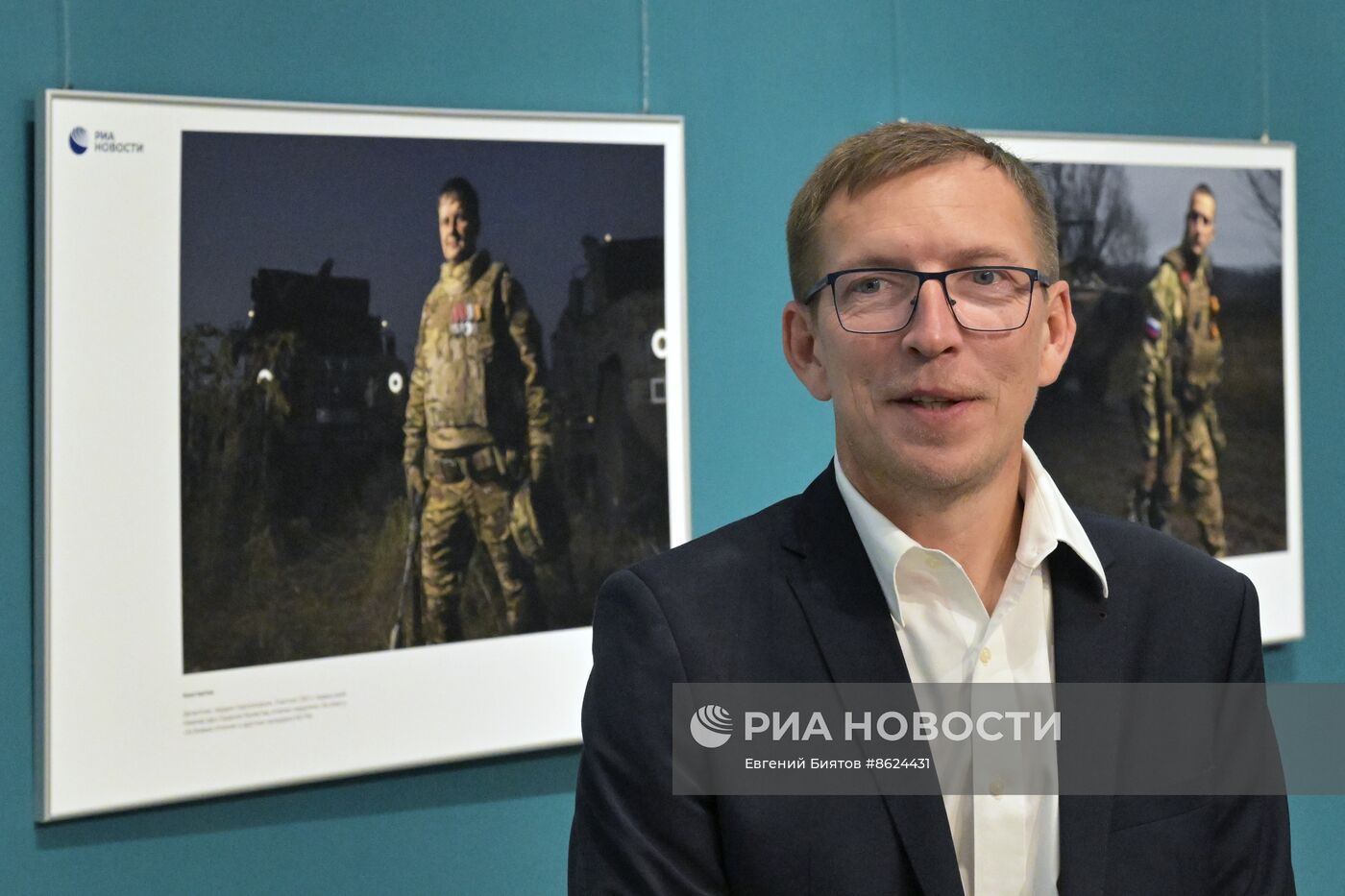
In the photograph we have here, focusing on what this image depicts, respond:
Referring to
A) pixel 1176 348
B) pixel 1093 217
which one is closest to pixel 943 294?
pixel 1093 217

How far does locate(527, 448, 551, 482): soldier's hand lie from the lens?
232cm

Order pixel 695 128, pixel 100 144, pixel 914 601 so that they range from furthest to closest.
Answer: pixel 695 128 < pixel 100 144 < pixel 914 601

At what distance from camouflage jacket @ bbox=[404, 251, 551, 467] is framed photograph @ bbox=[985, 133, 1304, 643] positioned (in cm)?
110

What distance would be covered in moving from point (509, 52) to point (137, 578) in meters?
1.09

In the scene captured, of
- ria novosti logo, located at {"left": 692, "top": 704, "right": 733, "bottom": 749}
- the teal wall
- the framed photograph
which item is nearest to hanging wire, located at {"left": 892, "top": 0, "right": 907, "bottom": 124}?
the teal wall

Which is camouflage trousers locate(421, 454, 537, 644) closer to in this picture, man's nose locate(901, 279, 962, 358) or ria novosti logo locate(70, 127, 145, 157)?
ria novosti logo locate(70, 127, 145, 157)

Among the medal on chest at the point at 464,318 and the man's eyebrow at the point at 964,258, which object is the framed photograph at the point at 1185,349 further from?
the man's eyebrow at the point at 964,258

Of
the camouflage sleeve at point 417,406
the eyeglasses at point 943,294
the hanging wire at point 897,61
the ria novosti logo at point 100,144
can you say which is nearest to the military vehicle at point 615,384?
the camouflage sleeve at point 417,406

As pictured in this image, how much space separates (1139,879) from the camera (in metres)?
1.39

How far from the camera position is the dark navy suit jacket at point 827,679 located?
1.33 m

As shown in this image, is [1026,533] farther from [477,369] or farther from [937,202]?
[477,369]

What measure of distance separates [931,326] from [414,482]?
1.12 meters

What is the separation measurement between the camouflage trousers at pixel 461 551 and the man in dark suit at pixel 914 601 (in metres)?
0.86

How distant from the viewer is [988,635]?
1.45 m
